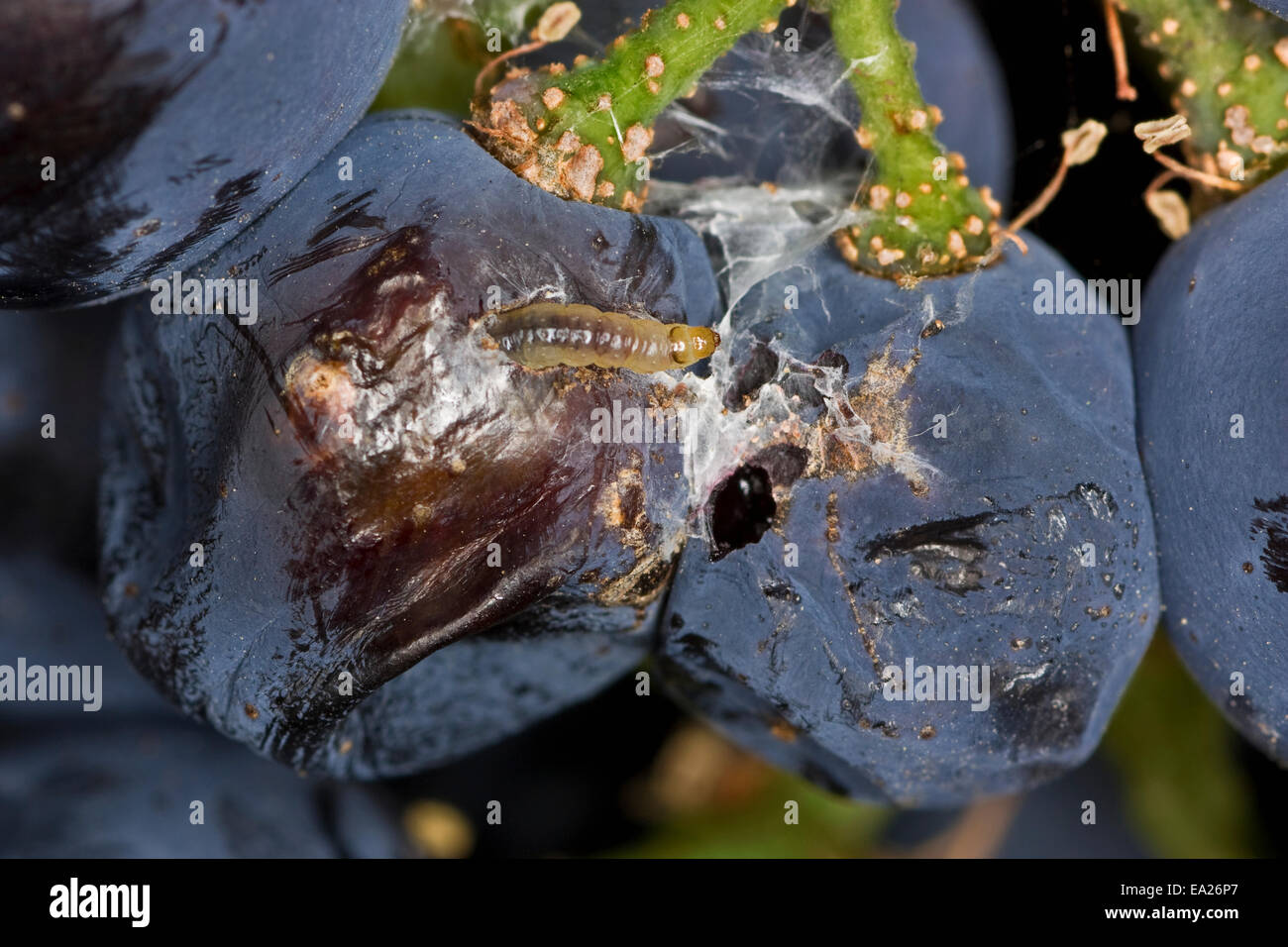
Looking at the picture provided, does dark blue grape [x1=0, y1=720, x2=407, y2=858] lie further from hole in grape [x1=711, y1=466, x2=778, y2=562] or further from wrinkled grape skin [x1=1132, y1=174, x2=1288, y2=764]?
wrinkled grape skin [x1=1132, y1=174, x2=1288, y2=764]

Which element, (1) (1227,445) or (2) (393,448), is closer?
(2) (393,448)

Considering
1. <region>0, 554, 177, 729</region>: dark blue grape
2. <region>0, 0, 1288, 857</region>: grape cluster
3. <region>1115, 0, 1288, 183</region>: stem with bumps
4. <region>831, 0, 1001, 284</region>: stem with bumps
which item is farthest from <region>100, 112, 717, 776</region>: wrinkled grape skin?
<region>1115, 0, 1288, 183</region>: stem with bumps

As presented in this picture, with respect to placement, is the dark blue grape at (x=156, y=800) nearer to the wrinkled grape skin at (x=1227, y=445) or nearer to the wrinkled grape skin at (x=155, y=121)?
the wrinkled grape skin at (x=155, y=121)

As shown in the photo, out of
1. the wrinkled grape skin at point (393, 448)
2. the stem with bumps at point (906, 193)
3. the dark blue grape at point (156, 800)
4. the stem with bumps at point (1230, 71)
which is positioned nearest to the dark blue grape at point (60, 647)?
the dark blue grape at point (156, 800)

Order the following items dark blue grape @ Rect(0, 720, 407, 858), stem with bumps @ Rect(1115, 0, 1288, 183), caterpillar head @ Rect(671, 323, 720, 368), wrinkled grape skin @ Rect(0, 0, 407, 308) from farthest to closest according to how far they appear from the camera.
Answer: dark blue grape @ Rect(0, 720, 407, 858) < stem with bumps @ Rect(1115, 0, 1288, 183) < caterpillar head @ Rect(671, 323, 720, 368) < wrinkled grape skin @ Rect(0, 0, 407, 308)

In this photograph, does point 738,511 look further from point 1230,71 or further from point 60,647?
point 60,647

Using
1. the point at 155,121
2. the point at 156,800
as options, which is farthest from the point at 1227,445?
the point at 156,800
